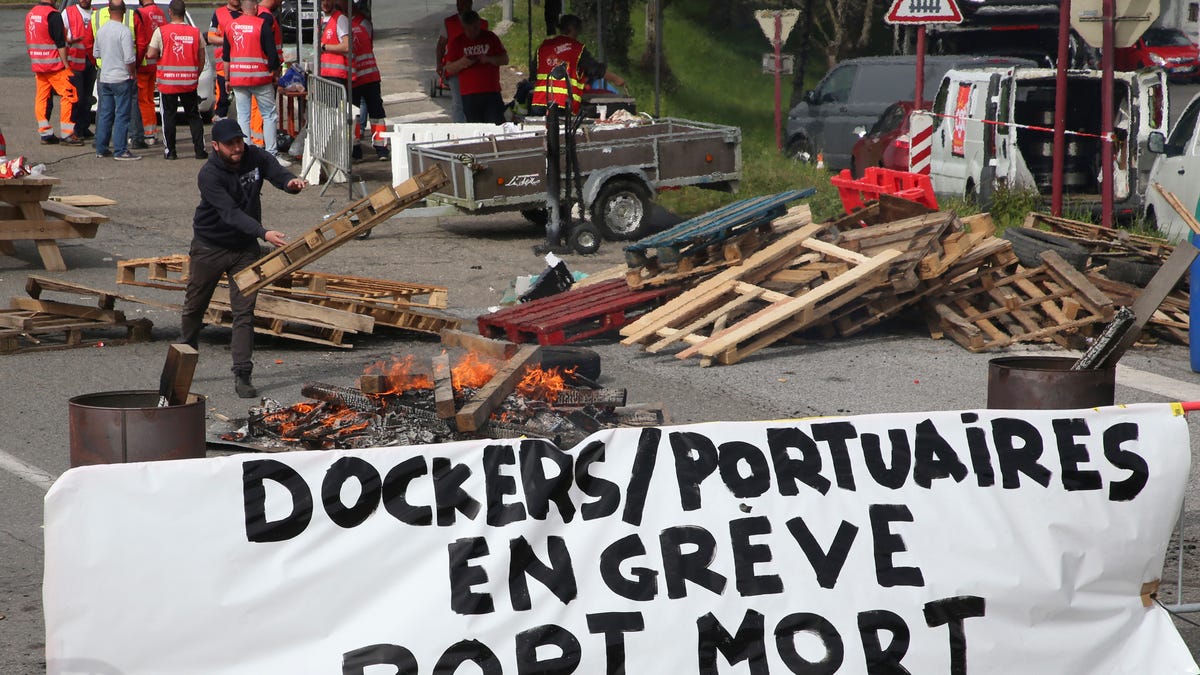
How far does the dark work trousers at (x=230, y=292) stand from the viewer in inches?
363

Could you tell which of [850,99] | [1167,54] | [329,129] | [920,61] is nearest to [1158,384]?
Answer: [920,61]

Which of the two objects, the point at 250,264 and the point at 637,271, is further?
the point at 637,271

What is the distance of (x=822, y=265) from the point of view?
1111 cm

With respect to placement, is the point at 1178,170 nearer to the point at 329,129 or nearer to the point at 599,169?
the point at 599,169

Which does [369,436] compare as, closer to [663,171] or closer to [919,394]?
[919,394]

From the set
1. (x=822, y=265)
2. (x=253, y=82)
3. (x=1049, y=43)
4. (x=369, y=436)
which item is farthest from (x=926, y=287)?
(x=1049, y=43)

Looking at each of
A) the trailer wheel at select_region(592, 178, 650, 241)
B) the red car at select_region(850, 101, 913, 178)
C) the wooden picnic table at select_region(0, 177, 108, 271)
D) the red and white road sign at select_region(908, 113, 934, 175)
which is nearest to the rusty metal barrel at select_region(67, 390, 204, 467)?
the wooden picnic table at select_region(0, 177, 108, 271)

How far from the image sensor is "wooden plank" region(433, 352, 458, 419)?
298 inches

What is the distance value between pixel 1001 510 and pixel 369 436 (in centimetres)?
392

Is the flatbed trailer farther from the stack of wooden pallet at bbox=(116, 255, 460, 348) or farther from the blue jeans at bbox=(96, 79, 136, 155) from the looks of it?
the blue jeans at bbox=(96, 79, 136, 155)

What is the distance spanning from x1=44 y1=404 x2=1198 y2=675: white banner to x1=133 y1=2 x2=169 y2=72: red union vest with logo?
666 inches

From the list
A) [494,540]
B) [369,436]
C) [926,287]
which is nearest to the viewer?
[494,540]

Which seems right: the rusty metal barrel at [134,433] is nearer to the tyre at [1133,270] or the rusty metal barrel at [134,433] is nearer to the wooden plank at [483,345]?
the wooden plank at [483,345]

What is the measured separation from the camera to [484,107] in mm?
18844
